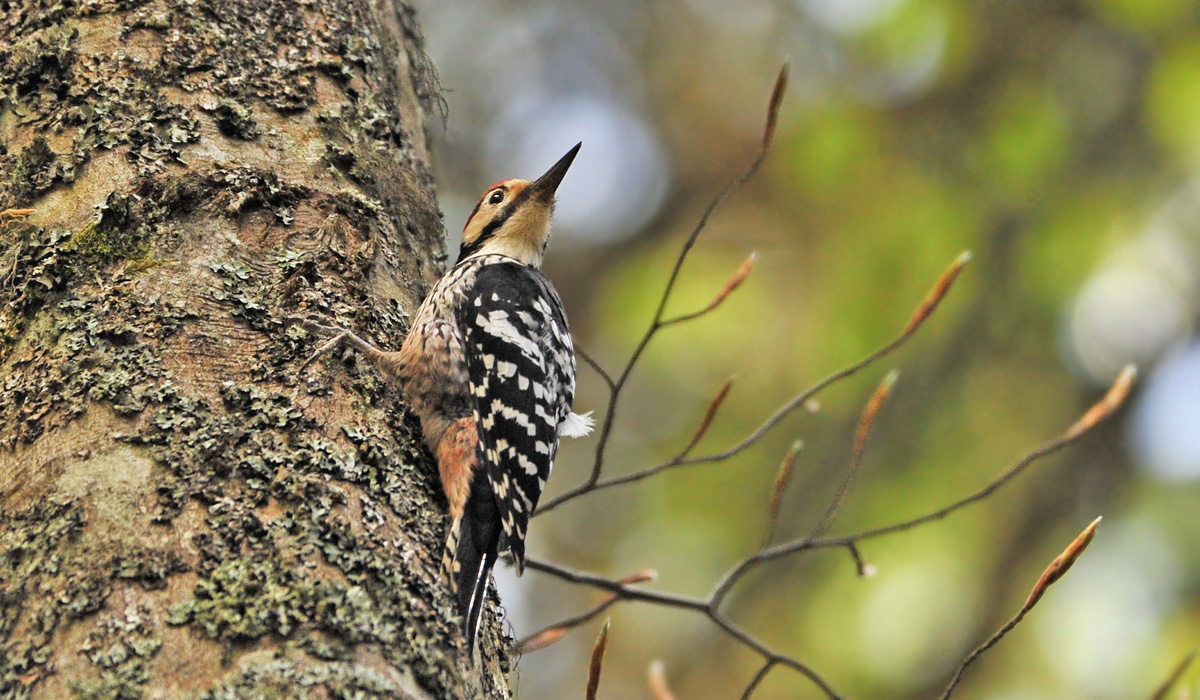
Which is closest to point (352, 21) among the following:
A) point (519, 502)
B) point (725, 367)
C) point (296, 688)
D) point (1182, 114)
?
point (519, 502)

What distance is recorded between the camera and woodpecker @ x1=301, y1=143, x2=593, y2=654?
2316 mm

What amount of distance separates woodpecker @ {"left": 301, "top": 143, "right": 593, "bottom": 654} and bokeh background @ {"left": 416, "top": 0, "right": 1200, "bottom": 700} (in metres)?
2.81

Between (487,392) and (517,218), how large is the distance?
121 centimetres

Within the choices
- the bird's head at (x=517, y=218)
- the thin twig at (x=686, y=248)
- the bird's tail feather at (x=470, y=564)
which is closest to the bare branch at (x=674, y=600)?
the thin twig at (x=686, y=248)

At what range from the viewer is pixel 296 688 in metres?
1.60

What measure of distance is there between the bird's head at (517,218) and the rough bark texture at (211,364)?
83 cm

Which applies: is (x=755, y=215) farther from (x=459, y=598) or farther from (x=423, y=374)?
(x=459, y=598)

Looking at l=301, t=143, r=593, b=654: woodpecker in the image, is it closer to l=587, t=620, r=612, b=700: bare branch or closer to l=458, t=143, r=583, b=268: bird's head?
l=458, t=143, r=583, b=268: bird's head

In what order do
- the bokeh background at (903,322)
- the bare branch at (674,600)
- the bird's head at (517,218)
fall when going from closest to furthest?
the bare branch at (674,600) < the bird's head at (517,218) < the bokeh background at (903,322)

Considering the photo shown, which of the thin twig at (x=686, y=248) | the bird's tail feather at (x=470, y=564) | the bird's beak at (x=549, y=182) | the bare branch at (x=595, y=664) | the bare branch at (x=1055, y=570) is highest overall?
the bird's beak at (x=549, y=182)

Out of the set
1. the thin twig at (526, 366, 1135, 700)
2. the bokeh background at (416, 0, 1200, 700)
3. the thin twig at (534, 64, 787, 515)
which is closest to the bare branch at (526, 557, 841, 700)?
the thin twig at (526, 366, 1135, 700)

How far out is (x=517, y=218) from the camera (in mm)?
3920

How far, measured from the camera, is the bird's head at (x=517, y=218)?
388 cm

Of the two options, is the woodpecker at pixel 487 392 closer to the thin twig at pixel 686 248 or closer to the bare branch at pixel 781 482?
the thin twig at pixel 686 248
